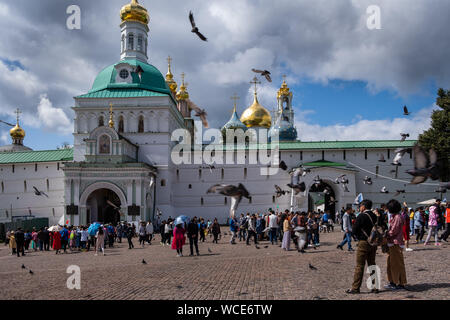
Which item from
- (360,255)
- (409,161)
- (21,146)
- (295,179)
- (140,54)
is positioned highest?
(140,54)

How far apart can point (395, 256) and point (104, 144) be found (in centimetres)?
3227

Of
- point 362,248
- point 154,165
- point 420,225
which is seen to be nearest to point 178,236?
point 362,248

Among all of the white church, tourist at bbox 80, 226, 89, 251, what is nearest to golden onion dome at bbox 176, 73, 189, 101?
the white church

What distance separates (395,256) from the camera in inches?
345

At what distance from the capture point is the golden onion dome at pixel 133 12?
46250mm

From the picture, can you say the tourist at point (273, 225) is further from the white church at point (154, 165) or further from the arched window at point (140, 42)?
the arched window at point (140, 42)

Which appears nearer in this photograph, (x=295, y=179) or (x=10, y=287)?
(x=10, y=287)

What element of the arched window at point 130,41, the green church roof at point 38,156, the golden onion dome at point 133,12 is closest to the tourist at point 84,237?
the green church roof at point 38,156

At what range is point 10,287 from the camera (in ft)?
35.7

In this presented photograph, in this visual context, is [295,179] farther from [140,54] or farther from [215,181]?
[140,54]

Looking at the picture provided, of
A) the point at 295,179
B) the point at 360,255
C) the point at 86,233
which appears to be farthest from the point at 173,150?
the point at 360,255

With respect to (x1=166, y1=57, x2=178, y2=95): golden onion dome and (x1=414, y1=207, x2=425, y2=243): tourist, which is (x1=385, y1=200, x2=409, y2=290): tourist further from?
(x1=166, y1=57, x2=178, y2=95): golden onion dome

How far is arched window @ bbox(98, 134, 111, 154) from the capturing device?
37312 mm
